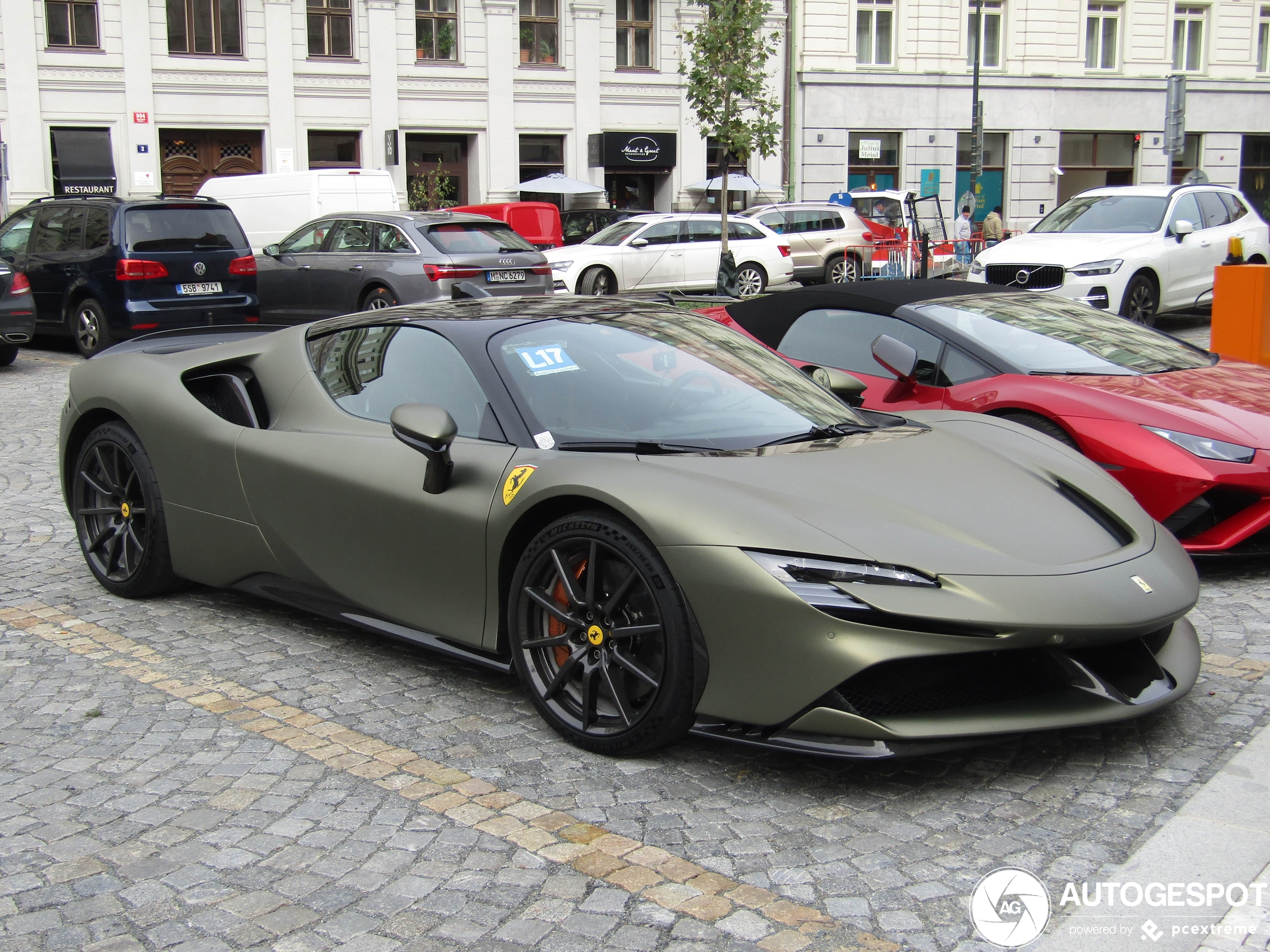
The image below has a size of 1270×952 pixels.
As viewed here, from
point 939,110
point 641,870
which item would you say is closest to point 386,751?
point 641,870

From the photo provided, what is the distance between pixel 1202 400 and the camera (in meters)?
5.93

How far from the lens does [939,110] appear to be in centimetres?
3647

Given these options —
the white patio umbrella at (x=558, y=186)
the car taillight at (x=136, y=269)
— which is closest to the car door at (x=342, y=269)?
the car taillight at (x=136, y=269)

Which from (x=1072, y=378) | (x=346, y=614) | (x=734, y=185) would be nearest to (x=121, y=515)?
(x=346, y=614)

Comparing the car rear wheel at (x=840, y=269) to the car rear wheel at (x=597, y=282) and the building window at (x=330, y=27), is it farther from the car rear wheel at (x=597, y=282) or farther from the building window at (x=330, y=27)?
the building window at (x=330, y=27)

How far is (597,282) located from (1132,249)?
9878mm

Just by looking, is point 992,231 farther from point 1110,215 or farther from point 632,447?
point 632,447

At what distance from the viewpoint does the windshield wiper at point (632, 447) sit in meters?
3.95

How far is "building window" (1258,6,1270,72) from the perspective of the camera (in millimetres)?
39688

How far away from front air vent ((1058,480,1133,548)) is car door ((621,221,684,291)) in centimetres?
1819

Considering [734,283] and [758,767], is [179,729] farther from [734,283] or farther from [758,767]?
[734,283]

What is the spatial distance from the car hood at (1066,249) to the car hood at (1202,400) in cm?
773

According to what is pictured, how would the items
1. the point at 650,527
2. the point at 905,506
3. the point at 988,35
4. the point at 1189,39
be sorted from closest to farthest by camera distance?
the point at 650,527
the point at 905,506
the point at 988,35
the point at 1189,39

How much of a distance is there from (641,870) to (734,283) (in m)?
15.7
